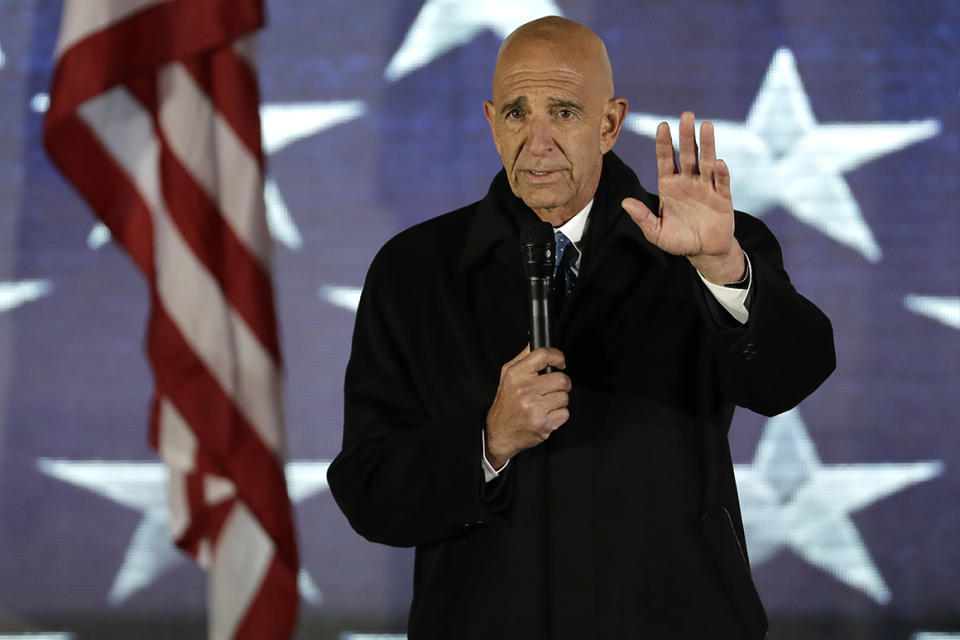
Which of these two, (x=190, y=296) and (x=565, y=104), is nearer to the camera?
(x=565, y=104)

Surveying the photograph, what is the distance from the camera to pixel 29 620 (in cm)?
279

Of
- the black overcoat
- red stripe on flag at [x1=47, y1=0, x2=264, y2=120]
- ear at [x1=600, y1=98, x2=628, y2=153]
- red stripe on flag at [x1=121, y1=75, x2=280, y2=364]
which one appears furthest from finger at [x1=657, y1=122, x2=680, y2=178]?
red stripe on flag at [x1=47, y1=0, x2=264, y2=120]

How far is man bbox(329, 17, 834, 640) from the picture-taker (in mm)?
1238

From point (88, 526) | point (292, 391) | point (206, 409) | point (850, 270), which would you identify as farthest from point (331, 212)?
point (850, 270)

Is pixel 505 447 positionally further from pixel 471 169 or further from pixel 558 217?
pixel 471 169

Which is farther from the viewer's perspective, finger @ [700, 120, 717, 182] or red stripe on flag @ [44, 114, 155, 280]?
red stripe on flag @ [44, 114, 155, 280]

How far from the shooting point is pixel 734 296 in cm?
124

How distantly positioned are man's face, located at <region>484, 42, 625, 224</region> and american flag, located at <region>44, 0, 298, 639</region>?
3.13 feet

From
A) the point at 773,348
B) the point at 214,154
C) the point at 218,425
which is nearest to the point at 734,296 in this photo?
the point at 773,348

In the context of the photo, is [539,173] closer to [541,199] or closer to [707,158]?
[541,199]

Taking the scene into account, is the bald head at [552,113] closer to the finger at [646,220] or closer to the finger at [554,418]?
the finger at [646,220]

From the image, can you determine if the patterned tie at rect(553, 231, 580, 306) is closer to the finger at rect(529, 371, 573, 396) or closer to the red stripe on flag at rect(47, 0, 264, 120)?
the finger at rect(529, 371, 573, 396)

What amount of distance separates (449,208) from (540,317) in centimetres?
158

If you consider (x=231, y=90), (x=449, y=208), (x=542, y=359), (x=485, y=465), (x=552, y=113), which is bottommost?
(x=485, y=465)
